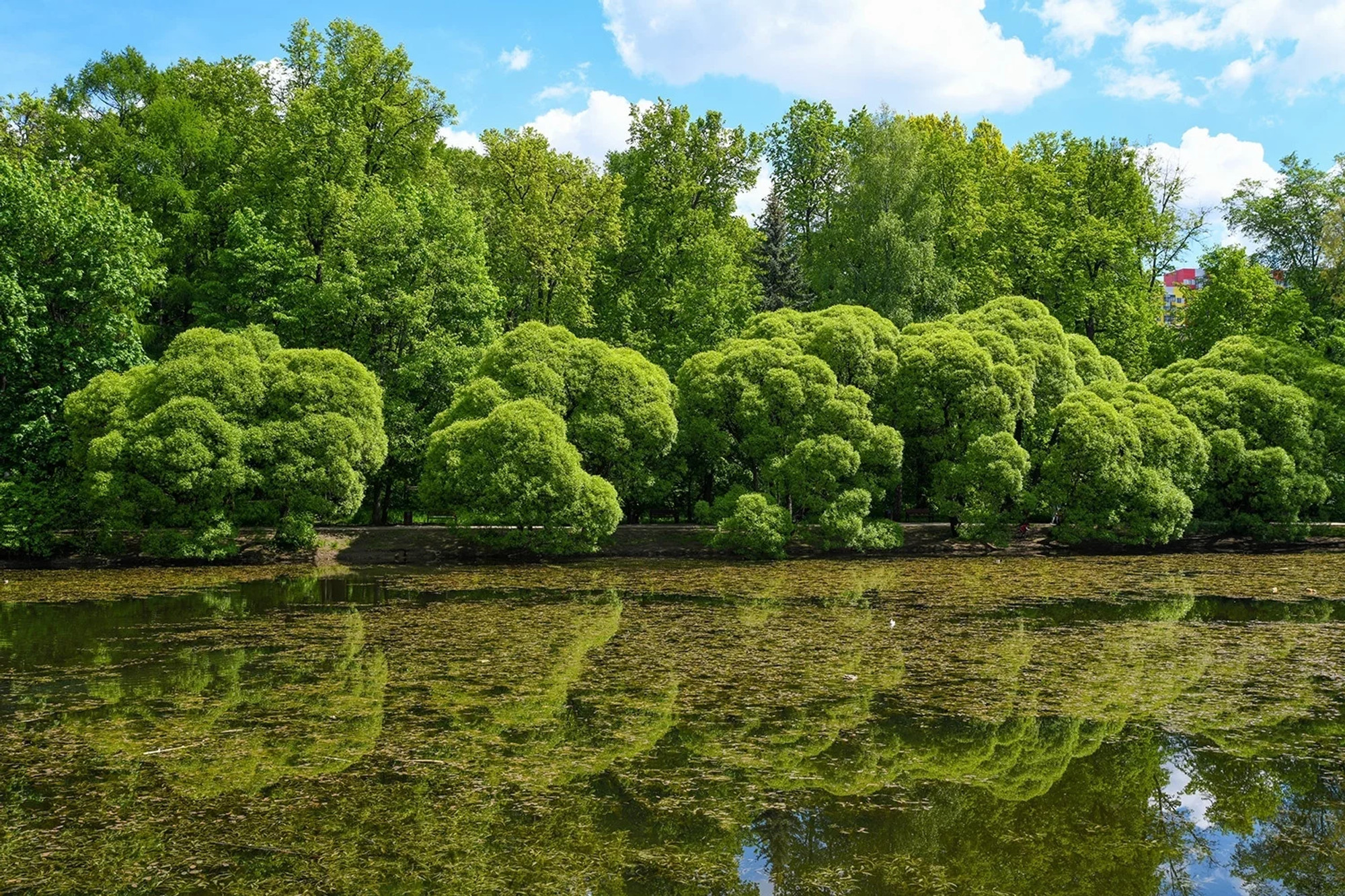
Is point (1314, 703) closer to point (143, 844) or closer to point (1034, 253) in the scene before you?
point (143, 844)

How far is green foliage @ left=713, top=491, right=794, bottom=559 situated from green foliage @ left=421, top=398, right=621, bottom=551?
359 cm

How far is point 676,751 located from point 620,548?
22242 millimetres

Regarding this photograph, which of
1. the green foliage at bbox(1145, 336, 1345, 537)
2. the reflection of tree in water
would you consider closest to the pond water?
the reflection of tree in water

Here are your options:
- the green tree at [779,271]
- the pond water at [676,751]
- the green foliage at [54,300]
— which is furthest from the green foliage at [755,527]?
the green tree at [779,271]

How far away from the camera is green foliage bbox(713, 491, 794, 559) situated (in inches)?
1194

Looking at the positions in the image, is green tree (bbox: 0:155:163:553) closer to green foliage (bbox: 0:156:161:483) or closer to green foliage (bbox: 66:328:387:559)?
green foliage (bbox: 0:156:161:483)

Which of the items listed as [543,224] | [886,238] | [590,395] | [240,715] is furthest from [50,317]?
[886,238]

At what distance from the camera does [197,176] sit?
4072 cm

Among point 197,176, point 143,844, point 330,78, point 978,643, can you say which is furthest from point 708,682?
point 197,176

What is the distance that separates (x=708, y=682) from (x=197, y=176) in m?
37.2

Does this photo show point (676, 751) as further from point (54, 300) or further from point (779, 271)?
point (779, 271)

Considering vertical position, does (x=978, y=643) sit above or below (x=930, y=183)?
below

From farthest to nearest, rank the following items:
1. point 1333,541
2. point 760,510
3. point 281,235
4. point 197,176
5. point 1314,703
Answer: point 197,176, point 281,235, point 1333,541, point 760,510, point 1314,703

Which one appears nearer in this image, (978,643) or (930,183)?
(978,643)
